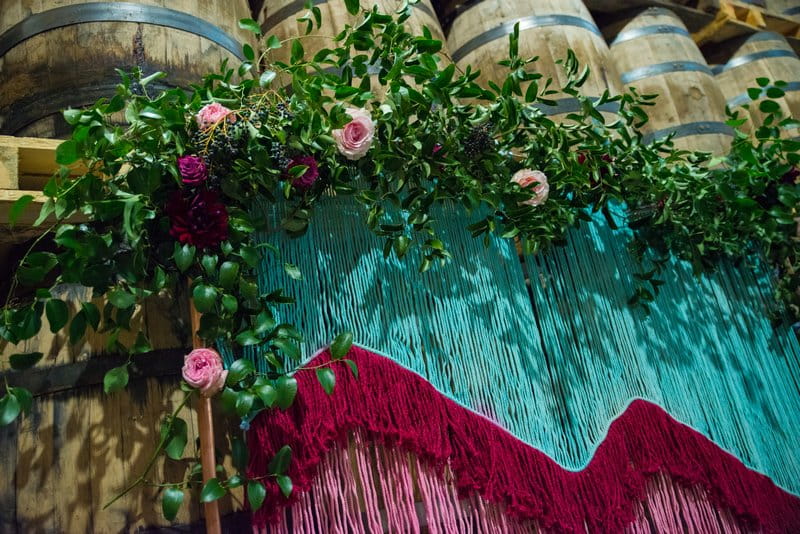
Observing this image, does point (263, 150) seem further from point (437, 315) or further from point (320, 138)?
point (437, 315)

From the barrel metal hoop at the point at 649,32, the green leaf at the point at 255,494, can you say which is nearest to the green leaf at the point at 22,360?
the green leaf at the point at 255,494

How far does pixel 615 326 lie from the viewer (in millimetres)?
1716

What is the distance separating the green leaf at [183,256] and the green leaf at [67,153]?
0.24 m

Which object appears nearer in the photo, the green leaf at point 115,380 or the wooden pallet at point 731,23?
the green leaf at point 115,380

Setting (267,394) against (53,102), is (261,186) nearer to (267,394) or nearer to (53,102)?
(267,394)

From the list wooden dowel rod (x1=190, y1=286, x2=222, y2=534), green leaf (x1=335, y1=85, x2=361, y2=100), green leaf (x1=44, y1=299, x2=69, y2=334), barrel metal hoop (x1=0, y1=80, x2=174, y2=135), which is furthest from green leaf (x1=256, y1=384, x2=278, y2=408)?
barrel metal hoop (x1=0, y1=80, x2=174, y2=135)

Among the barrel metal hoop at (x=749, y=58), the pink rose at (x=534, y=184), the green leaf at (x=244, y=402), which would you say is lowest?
the green leaf at (x=244, y=402)

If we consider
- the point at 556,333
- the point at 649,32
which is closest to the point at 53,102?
the point at 556,333

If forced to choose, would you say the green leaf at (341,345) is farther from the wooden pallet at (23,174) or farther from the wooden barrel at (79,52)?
the wooden barrel at (79,52)

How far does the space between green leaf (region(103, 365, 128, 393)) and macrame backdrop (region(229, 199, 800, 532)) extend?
9.8 inches

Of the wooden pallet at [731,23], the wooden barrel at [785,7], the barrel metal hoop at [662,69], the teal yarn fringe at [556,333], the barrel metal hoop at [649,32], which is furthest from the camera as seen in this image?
the wooden barrel at [785,7]

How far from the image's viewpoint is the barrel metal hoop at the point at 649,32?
299 cm

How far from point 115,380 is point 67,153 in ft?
1.38

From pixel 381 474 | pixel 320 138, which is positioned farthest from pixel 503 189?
pixel 381 474
